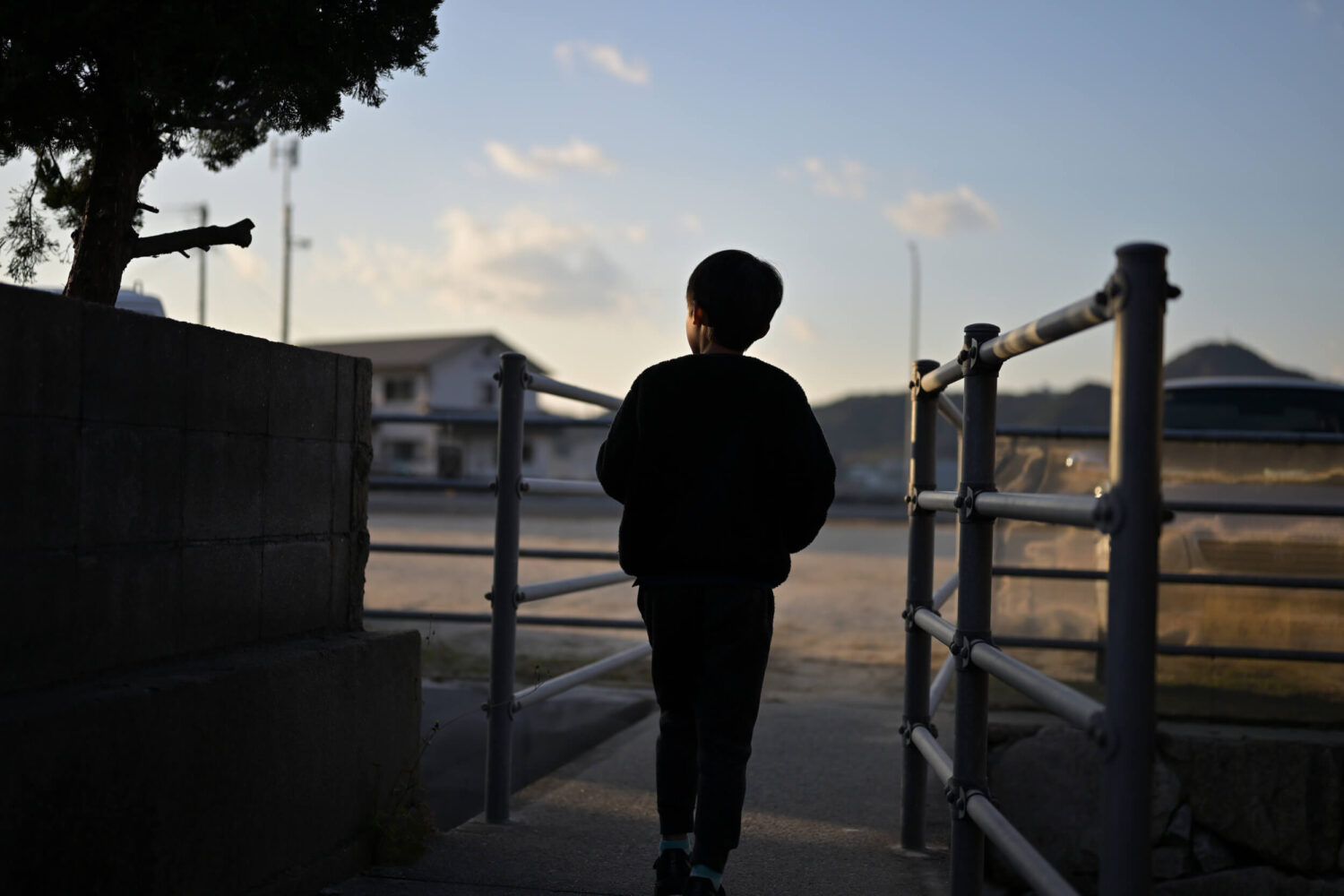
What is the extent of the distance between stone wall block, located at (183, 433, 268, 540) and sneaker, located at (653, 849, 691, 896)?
4.09ft

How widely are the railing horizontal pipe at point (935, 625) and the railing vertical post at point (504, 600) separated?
122 centimetres

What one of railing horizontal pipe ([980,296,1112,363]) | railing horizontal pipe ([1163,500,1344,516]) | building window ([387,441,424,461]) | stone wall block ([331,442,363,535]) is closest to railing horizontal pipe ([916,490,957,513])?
railing horizontal pipe ([980,296,1112,363])

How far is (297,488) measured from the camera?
316 centimetres

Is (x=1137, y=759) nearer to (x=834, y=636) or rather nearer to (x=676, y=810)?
(x=676, y=810)

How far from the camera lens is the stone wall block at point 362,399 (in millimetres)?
3439

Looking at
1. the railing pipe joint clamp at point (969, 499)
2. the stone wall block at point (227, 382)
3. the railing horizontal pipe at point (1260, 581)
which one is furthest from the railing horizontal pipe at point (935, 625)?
the railing horizontal pipe at point (1260, 581)

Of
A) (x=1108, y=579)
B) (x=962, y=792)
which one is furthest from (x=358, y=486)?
(x=1108, y=579)

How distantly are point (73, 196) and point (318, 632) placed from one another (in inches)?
56.8

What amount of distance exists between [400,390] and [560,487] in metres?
53.7

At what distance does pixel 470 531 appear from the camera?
20.2 metres

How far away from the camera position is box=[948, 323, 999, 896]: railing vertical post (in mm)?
2623

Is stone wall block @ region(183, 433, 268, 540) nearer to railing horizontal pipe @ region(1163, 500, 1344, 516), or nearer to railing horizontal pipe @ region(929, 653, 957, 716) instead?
railing horizontal pipe @ region(929, 653, 957, 716)

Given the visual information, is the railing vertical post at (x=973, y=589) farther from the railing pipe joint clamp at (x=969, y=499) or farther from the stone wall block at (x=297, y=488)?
the stone wall block at (x=297, y=488)

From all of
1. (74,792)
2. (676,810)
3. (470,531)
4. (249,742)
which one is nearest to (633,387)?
(676,810)
